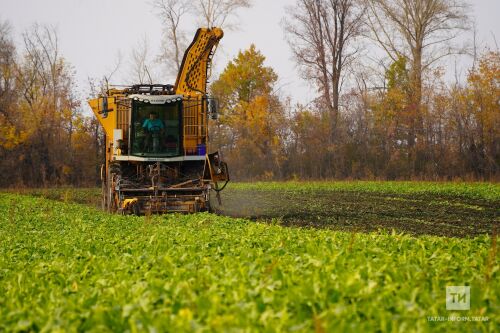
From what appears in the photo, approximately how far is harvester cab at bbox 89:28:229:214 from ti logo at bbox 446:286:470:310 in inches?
547

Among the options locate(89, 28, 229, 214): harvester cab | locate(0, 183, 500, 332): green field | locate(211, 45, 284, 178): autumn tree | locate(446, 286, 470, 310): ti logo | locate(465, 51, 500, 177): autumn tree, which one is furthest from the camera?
locate(211, 45, 284, 178): autumn tree

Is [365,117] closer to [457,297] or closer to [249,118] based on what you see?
[249,118]

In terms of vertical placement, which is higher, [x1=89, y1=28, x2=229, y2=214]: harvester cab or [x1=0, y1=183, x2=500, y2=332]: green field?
[x1=89, y1=28, x2=229, y2=214]: harvester cab

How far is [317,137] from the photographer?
50.2m

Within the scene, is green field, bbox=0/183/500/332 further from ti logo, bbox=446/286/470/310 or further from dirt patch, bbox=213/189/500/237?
dirt patch, bbox=213/189/500/237

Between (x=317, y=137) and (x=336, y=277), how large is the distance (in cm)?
4431

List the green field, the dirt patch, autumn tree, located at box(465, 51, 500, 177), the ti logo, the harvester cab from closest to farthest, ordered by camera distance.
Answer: the green field → the ti logo → the dirt patch → the harvester cab → autumn tree, located at box(465, 51, 500, 177)

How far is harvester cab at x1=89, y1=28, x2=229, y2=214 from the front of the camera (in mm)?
20047

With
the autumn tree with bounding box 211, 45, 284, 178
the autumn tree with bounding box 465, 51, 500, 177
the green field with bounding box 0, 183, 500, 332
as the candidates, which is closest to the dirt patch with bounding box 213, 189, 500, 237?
the green field with bounding box 0, 183, 500, 332

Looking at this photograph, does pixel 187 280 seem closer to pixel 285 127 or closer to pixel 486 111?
pixel 486 111

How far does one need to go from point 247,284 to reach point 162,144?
48.9 ft

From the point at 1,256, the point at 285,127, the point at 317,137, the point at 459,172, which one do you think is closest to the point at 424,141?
the point at 459,172

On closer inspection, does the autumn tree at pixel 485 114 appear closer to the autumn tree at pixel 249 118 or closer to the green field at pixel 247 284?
the autumn tree at pixel 249 118

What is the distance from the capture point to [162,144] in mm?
20750
